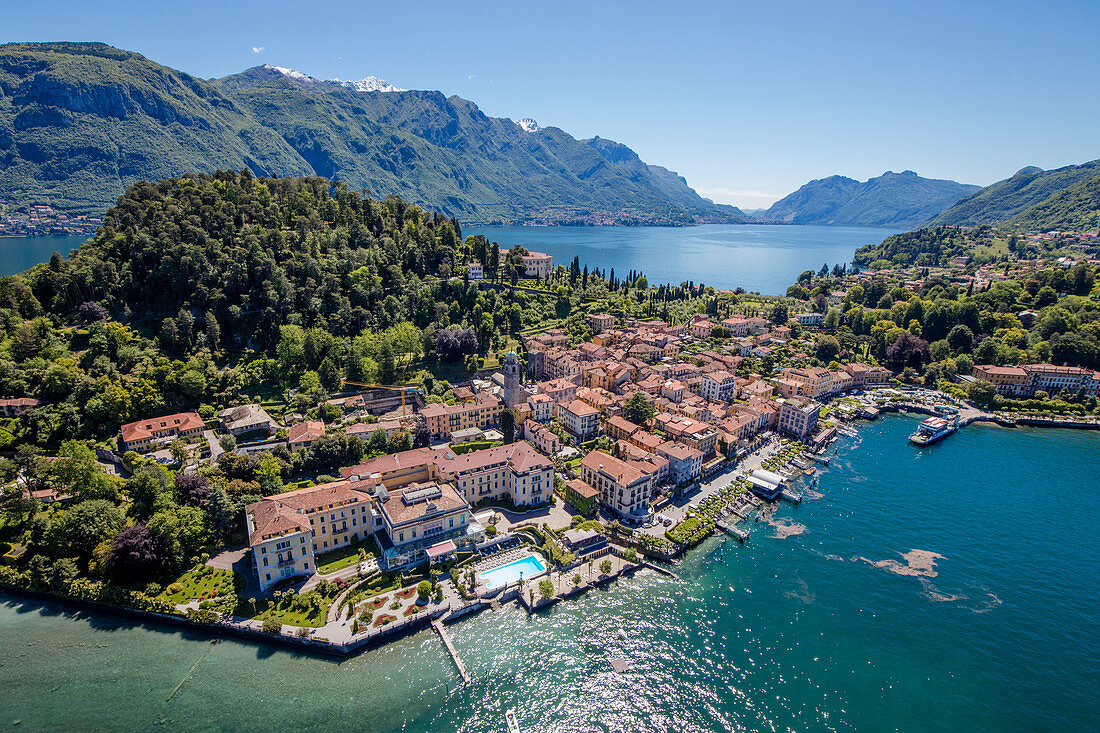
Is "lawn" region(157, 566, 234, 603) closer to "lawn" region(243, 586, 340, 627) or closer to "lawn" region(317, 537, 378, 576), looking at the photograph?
"lawn" region(243, 586, 340, 627)

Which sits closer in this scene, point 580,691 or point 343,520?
point 580,691

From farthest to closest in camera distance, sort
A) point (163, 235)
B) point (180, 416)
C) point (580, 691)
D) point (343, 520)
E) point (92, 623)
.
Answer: point (163, 235)
point (180, 416)
point (343, 520)
point (92, 623)
point (580, 691)

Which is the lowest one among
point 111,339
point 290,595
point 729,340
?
point 290,595

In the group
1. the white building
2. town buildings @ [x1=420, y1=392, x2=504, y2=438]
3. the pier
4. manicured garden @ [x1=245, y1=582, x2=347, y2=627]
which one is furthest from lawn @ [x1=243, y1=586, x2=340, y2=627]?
the white building

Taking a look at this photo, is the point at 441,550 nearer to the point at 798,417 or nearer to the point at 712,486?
the point at 712,486

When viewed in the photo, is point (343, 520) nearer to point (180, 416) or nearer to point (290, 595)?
point (290, 595)

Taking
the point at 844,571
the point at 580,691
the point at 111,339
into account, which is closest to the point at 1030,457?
the point at 844,571

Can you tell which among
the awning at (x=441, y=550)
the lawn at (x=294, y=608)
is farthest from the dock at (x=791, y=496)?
the lawn at (x=294, y=608)
